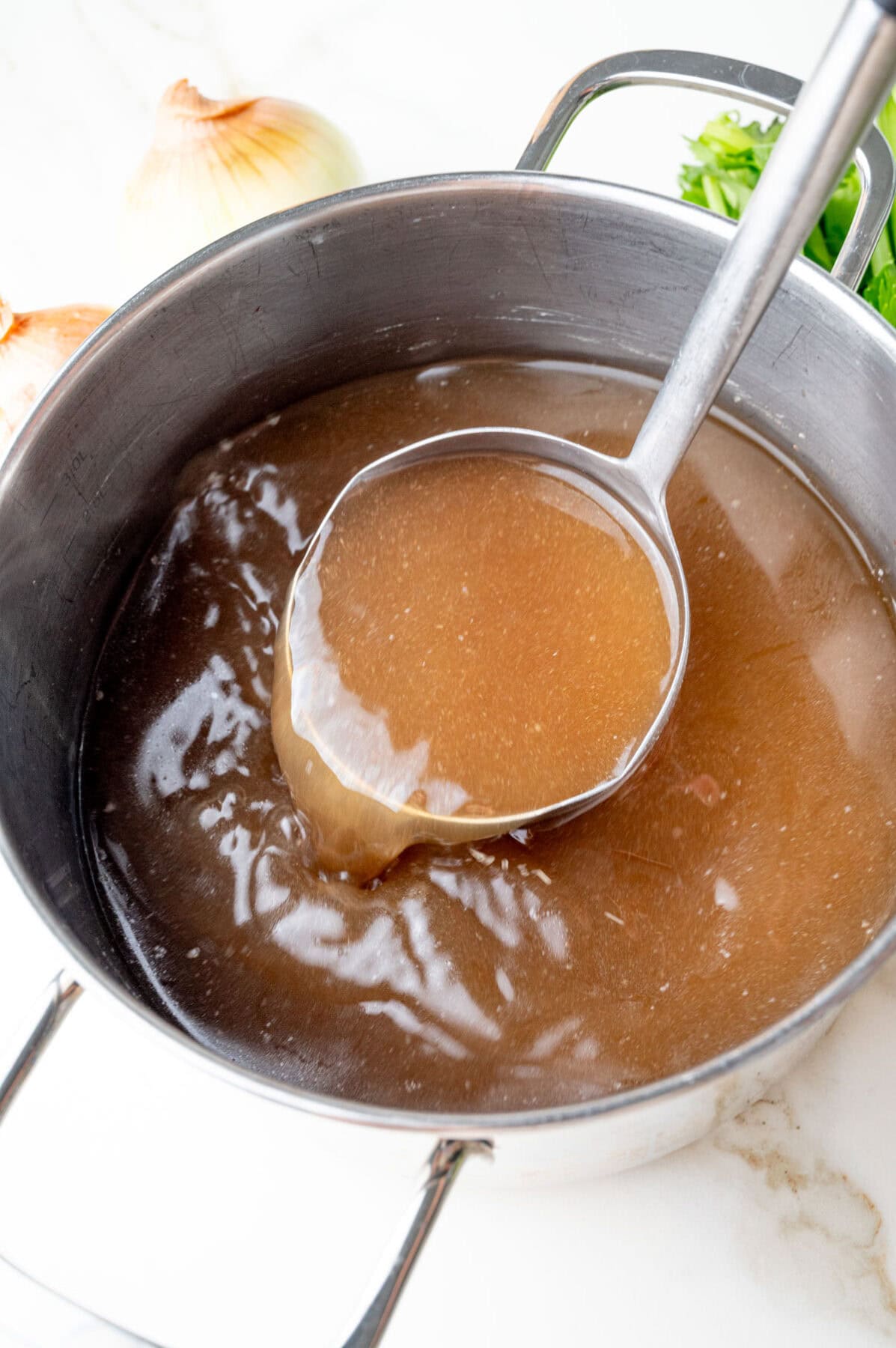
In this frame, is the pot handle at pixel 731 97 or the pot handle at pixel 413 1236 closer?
the pot handle at pixel 413 1236

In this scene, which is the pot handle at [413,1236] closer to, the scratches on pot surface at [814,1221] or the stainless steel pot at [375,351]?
the stainless steel pot at [375,351]

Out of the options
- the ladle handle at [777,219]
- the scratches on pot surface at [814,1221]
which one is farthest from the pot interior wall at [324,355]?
the scratches on pot surface at [814,1221]

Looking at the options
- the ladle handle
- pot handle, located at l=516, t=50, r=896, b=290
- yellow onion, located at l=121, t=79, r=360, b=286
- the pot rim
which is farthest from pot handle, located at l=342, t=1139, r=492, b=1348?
yellow onion, located at l=121, t=79, r=360, b=286

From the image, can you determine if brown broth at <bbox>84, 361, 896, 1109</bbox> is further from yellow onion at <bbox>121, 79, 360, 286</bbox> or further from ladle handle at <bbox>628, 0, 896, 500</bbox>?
yellow onion at <bbox>121, 79, 360, 286</bbox>

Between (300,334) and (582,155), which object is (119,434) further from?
(582,155)

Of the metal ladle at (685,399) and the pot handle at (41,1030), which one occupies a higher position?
the metal ladle at (685,399)

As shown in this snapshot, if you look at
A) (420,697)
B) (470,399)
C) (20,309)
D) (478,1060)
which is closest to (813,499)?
(470,399)

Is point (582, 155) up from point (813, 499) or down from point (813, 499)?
up
